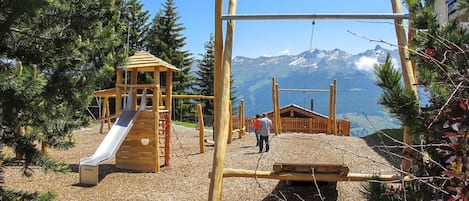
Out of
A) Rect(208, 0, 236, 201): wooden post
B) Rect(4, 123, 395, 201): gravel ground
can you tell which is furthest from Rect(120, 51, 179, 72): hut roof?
Rect(208, 0, 236, 201): wooden post

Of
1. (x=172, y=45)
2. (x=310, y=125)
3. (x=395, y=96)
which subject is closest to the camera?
(x=395, y=96)

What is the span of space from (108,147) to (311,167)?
512cm

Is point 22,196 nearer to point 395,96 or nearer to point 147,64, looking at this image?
point 395,96

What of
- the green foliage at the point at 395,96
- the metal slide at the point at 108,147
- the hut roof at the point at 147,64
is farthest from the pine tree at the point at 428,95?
the hut roof at the point at 147,64

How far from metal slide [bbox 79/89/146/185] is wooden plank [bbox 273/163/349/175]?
4092 mm

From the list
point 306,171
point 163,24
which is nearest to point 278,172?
point 306,171

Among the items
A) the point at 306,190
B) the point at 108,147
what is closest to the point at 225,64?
the point at 306,190

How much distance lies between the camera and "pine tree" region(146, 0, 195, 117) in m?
33.0

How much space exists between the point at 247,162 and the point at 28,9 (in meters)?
7.67

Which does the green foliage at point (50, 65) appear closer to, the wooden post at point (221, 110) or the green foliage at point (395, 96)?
the wooden post at point (221, 110)

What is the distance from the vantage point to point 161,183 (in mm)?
8680

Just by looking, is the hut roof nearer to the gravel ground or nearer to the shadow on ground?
the gravel ground

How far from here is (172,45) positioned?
33.8 meters

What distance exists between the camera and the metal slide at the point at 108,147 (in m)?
8.30
